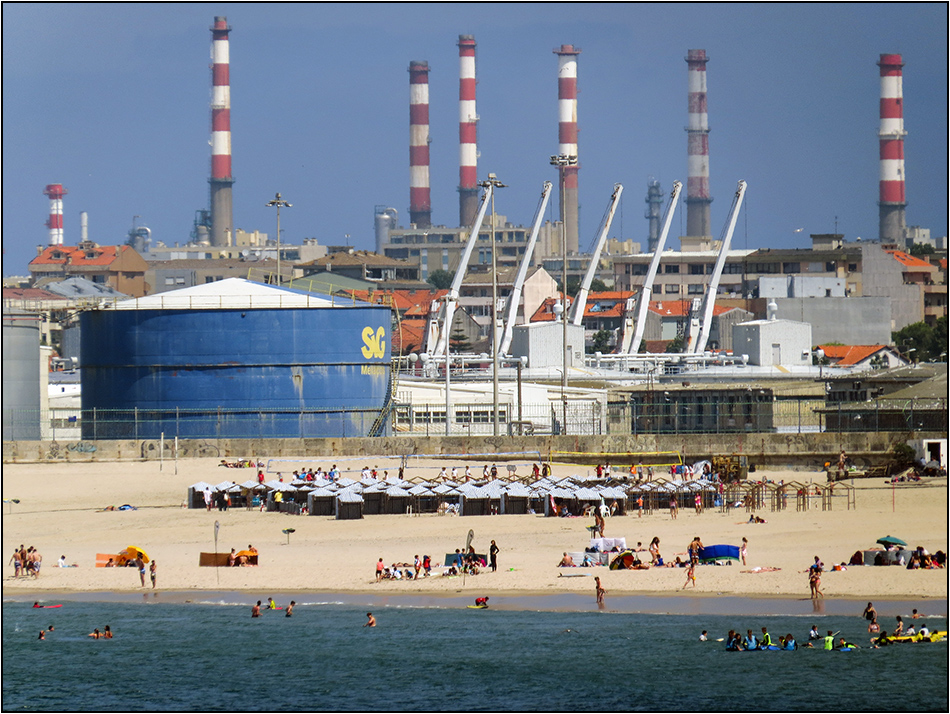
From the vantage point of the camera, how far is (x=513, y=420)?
5584 cm

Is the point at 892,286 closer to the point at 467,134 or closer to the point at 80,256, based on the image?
the point at 467,134

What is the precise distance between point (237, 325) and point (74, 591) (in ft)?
69.7

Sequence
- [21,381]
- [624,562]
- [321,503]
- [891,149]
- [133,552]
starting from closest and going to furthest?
1. [624,562]
2. [133,552]
3. [321,503]
4. [21,381]
5. [891,149]

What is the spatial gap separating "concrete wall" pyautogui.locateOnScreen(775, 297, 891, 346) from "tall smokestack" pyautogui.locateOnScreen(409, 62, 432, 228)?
7741 cm

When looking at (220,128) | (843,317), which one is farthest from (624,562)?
(220,128)

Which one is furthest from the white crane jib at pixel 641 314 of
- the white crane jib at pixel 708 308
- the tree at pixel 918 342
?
the tree at pixel 918 342

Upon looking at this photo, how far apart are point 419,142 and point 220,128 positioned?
23228 mm

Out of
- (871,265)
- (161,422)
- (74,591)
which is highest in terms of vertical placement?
(871,265)

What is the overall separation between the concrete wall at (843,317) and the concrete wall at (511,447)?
170 feet

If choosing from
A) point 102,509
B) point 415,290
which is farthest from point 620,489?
point 415,290

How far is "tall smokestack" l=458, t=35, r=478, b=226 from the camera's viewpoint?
165250mm

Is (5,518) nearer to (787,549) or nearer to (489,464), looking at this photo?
(489,464)

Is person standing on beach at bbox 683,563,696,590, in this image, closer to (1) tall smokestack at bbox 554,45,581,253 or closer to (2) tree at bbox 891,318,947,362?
(2) tree at bbox 891,318,947,362

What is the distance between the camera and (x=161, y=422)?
5112 cm
